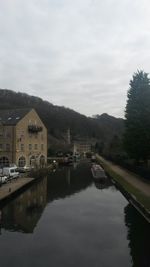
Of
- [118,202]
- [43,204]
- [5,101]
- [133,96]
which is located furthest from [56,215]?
[5,101]

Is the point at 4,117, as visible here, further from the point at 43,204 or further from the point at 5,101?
the point at 5,101

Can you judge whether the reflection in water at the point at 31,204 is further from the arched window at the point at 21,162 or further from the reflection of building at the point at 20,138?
the reflection of building at the point at 20,138

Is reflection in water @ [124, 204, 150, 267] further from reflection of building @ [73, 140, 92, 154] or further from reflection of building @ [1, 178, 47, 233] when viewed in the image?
reflection of building @ [73, 140, 92, 154]

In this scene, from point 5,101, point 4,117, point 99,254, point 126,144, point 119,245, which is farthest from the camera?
point 5,101

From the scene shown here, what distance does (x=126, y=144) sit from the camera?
172 ft

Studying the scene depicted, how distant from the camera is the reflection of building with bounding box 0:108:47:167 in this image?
66.1 meters

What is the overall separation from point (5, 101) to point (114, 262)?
121780 mm

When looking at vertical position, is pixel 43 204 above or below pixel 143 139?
below

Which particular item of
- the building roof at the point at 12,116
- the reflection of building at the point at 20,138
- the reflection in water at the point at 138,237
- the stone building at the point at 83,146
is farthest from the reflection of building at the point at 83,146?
the reflection in water at the point at 138,237

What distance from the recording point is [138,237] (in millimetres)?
21328

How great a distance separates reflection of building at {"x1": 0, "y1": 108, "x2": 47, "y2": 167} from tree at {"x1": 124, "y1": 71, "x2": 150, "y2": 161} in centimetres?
2296

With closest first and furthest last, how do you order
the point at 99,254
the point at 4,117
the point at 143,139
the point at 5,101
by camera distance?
the point at 99,254 < the point at 143,139 < the point at 4,117 < the point at 5,101

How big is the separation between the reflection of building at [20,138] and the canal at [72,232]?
95.5ft

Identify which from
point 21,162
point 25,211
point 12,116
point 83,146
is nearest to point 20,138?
point 21,162
